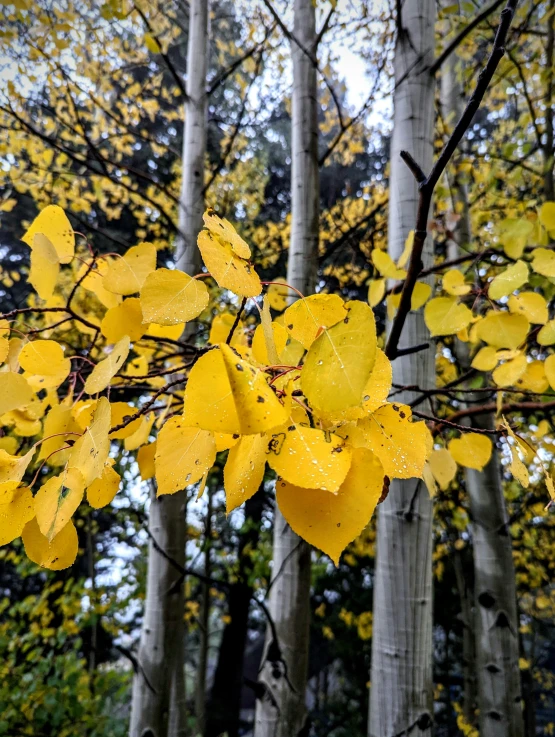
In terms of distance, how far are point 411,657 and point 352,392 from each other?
2.50ft

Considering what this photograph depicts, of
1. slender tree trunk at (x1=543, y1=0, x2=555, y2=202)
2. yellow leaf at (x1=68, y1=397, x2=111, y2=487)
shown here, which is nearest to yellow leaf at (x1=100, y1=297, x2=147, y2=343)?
yellow leaf at (x1=68, y1=397, x2=111, y2=487)

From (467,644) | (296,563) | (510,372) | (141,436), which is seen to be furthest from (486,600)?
(467,644)

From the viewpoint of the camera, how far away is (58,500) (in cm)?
31

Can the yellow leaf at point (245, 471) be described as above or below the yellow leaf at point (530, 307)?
below

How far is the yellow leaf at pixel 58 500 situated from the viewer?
300 millimetres

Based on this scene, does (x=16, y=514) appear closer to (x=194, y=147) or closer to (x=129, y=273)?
(x=129, y=273)

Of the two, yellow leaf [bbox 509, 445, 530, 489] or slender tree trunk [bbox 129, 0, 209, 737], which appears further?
slender tree trunk [bbox 129, 0, 209, 737]

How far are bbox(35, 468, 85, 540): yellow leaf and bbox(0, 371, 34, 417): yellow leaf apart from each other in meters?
0.10

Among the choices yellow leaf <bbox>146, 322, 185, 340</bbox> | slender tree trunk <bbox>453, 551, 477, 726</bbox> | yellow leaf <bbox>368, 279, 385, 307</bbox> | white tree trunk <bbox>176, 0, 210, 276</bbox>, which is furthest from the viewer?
slender tree trunk <bbox>453, 551, 477, 726</bbox>

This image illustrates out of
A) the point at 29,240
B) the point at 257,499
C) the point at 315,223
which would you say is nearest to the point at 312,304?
the point at 29,240

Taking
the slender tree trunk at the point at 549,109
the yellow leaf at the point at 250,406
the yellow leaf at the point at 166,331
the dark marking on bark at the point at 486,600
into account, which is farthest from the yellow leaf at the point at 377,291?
the slender tree trunk at the point at 549,109

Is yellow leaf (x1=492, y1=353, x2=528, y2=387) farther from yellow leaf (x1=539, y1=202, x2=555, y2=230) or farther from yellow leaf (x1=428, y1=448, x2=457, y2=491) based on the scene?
yellow leaf (x1=539, y1=202, x2=555, y2=230)

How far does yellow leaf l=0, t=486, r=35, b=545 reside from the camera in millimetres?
312

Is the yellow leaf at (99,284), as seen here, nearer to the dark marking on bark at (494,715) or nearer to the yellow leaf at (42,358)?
the yellow leaf at (42,358)
